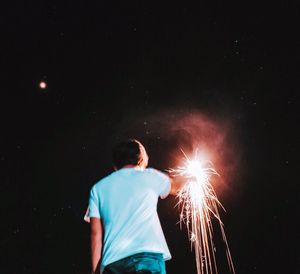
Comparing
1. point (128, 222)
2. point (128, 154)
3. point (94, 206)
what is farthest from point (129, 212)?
point (128, 154)

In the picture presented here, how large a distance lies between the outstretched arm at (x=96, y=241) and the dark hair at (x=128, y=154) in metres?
0.44

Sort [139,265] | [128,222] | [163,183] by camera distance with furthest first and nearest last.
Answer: [163,183] → [128,222] → [139,265]

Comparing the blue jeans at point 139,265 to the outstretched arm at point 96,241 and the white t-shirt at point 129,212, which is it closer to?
the white t-shirt at point 129,212

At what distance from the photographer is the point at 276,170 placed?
876 inches

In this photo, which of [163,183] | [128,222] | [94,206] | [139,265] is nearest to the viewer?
[139,265]

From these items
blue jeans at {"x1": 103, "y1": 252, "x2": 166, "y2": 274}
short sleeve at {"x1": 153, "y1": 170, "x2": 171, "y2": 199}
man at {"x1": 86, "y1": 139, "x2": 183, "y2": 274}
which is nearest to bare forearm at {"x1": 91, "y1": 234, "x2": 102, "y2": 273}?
man at {"x1": 86, "y1": 139, "x2": 183, "y2": 274}

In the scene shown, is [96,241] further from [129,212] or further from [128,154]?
[128,154]

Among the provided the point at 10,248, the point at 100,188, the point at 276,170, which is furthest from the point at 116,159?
the point at 276,170

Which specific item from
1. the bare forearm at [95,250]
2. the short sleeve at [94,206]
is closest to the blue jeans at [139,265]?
the bare forearm at [95,250]

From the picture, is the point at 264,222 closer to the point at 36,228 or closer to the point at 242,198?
the point at 242,198

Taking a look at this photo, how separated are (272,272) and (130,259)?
2645 cm

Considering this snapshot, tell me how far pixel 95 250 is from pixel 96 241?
5cm

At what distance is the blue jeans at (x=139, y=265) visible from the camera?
2195mm

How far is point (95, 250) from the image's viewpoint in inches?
95.3
